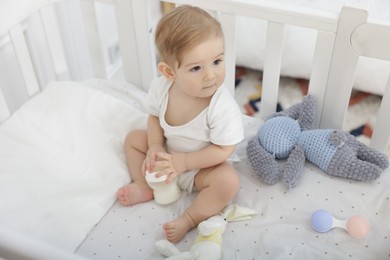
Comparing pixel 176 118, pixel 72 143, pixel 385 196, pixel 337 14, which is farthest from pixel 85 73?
pixel 385 196

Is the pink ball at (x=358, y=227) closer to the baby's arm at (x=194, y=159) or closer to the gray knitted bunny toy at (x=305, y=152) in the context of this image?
the gray knitted bunny toy at (x=305, y=152)

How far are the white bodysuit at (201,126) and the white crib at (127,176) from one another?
11 cm

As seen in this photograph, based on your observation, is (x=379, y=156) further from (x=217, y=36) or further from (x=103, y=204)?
(x=103, y=204)

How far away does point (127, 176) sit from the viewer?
108 centimetres

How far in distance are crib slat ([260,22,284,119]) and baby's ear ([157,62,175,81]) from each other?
0.75 ft

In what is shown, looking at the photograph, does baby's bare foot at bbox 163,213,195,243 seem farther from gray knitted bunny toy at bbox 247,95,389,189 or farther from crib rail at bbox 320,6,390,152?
crib rail at bbox 320,6,390,152

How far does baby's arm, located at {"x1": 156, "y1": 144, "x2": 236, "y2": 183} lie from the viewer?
97cm

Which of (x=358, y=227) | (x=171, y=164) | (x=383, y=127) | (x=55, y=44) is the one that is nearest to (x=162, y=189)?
(x=171, y=164)

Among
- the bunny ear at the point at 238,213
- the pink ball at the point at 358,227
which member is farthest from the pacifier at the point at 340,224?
the bunny ear at the point at 238,213

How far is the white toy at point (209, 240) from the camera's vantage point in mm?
869

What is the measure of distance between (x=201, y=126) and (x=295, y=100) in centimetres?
80

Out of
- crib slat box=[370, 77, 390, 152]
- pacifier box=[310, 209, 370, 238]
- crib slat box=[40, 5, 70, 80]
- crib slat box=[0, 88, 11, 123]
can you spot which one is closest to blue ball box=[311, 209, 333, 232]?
pacifier box=[310, 209, 370, 238]

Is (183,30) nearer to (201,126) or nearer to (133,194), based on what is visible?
(201,126)

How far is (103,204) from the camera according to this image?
3.30 ft
